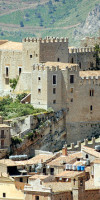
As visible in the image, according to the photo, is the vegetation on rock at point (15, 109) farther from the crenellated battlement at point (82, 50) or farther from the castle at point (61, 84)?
the crenellated battlement at point (82, 50)

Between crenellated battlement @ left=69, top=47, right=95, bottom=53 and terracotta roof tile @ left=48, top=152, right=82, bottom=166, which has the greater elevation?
crenellated battlement @ left=69, top=47, right=95, bottom=53

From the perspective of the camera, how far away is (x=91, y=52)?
122 m

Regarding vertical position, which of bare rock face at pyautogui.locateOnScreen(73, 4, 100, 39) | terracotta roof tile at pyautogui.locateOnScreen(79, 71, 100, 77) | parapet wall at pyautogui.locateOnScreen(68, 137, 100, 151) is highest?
bare rock face at pyautogui.locateOnScreen(73, 4, 100, 39)

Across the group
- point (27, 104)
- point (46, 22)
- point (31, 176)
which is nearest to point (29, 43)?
point (27, 104)

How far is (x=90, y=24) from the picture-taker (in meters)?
165

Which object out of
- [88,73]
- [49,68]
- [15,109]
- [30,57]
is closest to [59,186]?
[15,109]

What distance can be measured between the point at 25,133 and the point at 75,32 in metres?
54.3

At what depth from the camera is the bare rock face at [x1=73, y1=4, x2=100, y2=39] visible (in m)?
163

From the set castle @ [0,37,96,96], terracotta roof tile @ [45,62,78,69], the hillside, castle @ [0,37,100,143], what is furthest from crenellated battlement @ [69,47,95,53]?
the hillside

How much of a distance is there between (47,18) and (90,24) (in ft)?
44.7

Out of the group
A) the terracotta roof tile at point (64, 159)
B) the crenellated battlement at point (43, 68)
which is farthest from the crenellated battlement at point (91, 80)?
the terracotta roof tile at point (64, 159)

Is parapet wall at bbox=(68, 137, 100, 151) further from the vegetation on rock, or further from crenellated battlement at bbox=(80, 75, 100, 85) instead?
crenellated battlement at bbox=(80, 75, 100, 85)

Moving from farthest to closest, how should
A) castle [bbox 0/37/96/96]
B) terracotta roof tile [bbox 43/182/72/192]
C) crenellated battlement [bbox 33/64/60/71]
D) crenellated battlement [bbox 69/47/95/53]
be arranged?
crenellated battlement [bbox 69/47/95/53] < castle [bbox 0/37/96/96] < crenellated battlement [bbox 33/64/60/71] < terracotta roof tile [bbox 43/182/72/192]

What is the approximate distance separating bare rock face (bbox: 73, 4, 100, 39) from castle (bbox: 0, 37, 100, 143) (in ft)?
140
